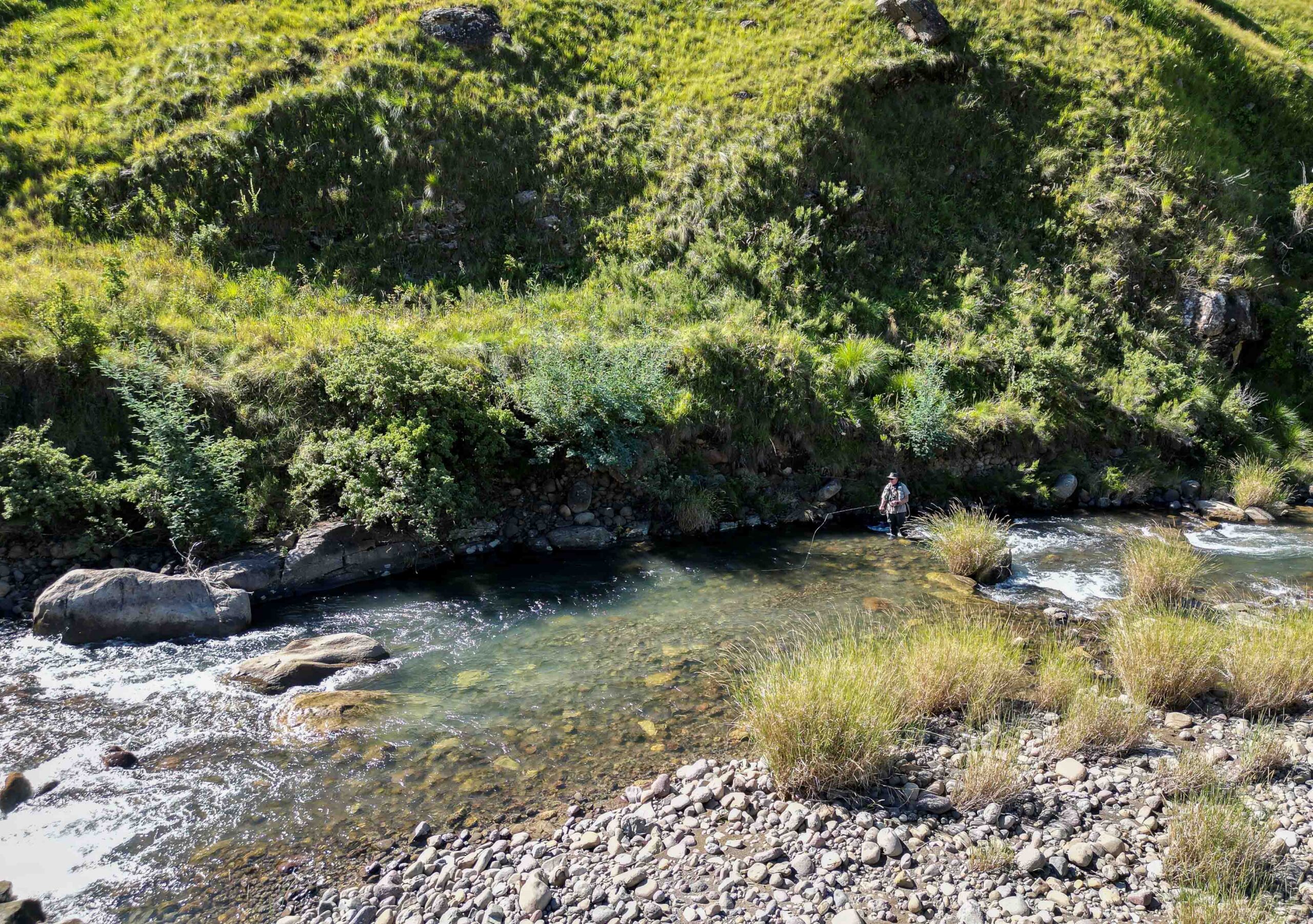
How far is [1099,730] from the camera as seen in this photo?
6027mm

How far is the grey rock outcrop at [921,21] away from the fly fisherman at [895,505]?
19694mm

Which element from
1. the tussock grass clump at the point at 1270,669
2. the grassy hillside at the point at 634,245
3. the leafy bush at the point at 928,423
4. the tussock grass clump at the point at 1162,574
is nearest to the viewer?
the tussock grass clump at the point at 1270,669

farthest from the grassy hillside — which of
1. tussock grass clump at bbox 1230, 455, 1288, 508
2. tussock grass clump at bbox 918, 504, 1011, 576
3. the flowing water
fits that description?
tussock grass clump at bbox 918, 504, 1011, 576

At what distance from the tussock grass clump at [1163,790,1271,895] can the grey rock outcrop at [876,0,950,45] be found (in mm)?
26791

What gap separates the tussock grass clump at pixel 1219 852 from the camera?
4.29 m

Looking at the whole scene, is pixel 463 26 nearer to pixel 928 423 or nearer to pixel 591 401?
pixel 591 401

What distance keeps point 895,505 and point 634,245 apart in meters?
11.1

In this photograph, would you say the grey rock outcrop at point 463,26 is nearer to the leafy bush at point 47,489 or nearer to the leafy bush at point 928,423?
the leafy bush at point 47,489

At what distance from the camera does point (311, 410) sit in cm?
1188

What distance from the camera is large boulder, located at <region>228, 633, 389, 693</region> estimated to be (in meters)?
7.79

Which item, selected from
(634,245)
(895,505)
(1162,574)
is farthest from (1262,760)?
(634,245)

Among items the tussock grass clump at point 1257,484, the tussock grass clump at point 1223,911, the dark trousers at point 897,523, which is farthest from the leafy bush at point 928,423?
the tussock grass clump at point 1223,911

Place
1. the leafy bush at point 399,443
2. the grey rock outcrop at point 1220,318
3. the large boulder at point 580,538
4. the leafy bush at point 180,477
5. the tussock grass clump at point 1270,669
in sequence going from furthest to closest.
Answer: the grey rock outcrop at point 1220,318
the large boulder at point 580,538
the leafy bush at point 399,443
the leafy bush at point 180,477
the tussock grass clump at point 1270,669

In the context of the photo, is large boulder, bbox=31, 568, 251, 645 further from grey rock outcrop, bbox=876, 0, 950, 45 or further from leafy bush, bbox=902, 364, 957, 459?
grey rock outcrop, bbox=876, 0, 950, 45
